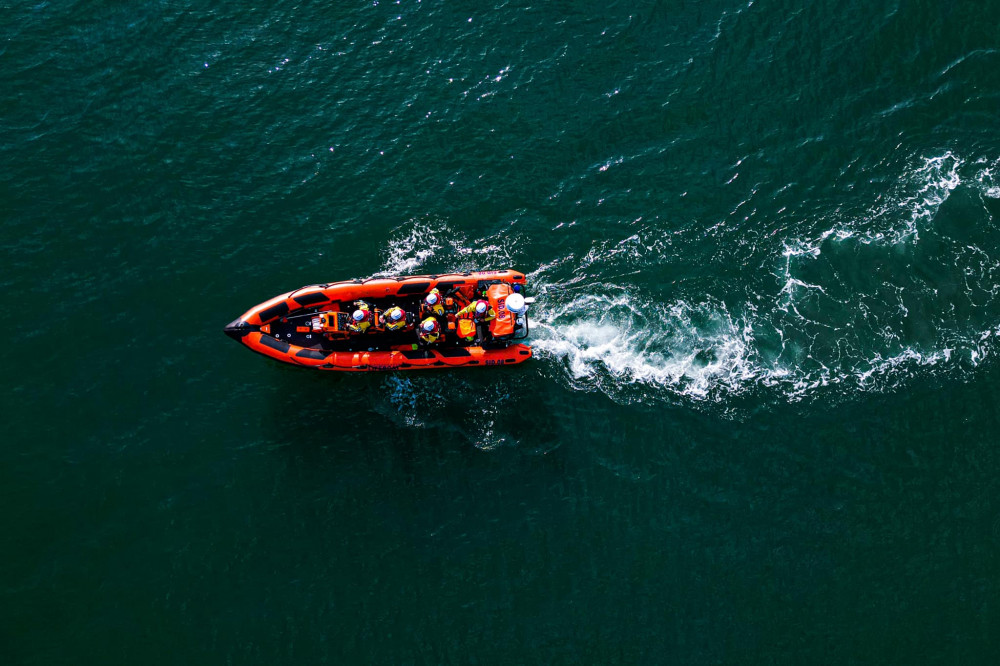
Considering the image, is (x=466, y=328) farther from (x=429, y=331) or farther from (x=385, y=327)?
(x=385, y=327)

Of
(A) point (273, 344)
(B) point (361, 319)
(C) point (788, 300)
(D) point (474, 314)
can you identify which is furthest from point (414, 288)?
(C) point (788, 300)

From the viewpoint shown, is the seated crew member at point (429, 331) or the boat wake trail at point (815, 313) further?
the boat wake trail at point (815, 313)

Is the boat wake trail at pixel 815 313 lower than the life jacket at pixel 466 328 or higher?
lower

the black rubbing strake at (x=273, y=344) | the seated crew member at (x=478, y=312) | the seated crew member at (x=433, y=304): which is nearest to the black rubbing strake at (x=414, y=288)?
the seated crew member at (x=433, y=304)

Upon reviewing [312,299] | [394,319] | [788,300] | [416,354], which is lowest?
[788,300]

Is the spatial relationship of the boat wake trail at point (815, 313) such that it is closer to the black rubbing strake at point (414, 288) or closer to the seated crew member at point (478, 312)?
the seated crew member at point (478, 312)

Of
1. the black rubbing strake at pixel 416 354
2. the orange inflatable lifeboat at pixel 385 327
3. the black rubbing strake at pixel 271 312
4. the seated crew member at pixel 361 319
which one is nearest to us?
the seated crew member at pixel 361 319
